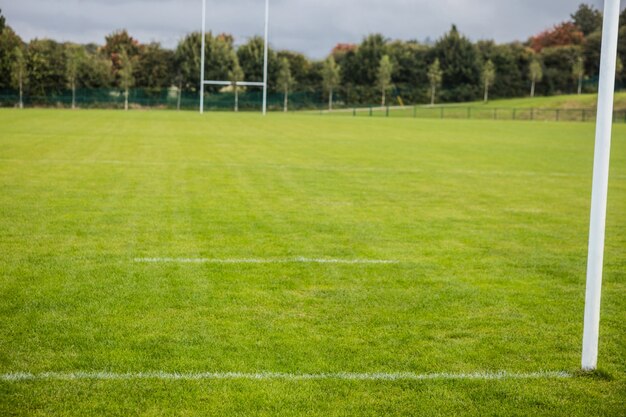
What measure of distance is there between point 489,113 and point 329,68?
17307 millimetres

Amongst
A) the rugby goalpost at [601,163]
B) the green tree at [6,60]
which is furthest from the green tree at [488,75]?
the rugby goalpost at [601,163]

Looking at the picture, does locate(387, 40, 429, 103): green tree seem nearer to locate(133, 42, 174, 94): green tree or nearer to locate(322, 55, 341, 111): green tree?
locate(322, 55, 341, 111): green tree

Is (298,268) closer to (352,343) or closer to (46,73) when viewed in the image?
(352,343)

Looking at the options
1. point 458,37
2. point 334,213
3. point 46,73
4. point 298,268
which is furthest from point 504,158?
point 458,37

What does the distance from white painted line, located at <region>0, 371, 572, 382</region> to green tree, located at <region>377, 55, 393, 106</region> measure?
253 ft

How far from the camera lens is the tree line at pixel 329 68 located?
70562mm

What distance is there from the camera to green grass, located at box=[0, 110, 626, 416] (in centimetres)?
474

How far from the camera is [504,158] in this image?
2333 cm

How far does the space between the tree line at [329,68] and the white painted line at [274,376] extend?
216ft

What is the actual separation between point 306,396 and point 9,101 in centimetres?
6824

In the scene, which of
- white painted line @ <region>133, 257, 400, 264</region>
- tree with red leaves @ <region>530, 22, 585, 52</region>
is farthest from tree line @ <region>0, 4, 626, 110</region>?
white painted line @ <region>133, 257, 400, 264</region>

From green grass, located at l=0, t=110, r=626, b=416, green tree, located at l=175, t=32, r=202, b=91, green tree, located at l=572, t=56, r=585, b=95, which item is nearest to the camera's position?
green grass, located at l=0, t=110, r=626, b=416

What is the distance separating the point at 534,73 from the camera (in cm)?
8900

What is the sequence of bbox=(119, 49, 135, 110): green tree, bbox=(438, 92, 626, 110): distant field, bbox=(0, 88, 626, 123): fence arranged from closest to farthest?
bbox=(0, 88, 626, 123): fence, bbox=(119, 49, 135, 110): green tree, bbox=(438, 92, 626, 110): distant field
